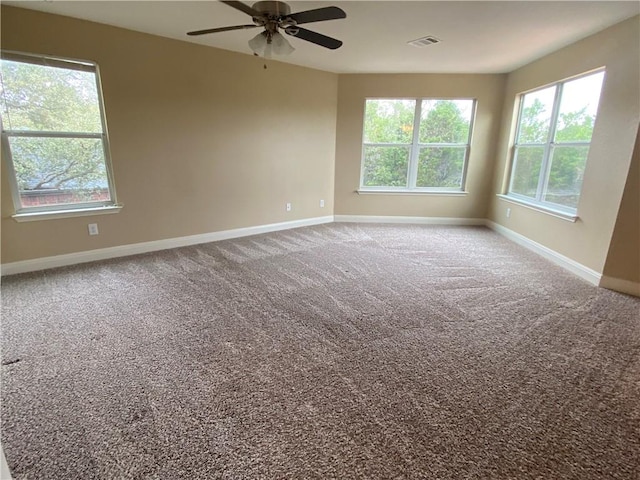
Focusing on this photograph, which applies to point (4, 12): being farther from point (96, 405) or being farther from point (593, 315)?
point (593, 315)

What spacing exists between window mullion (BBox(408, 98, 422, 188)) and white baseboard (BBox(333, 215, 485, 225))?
61cm

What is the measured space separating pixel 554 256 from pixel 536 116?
2.01m

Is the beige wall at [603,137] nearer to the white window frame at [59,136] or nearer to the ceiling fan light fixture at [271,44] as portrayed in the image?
the ceiling fan light fixture at [271,44]

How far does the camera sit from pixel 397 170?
18.8 feet

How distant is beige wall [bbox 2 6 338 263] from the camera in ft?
10.9

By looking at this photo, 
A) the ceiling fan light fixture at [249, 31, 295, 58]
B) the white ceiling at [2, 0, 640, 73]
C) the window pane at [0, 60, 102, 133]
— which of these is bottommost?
the window pane at [0, 60, 102, 133]

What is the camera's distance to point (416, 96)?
5.29 metres

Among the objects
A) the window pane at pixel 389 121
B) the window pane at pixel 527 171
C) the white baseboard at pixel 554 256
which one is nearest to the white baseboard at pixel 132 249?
the window pane at pixel 389 121


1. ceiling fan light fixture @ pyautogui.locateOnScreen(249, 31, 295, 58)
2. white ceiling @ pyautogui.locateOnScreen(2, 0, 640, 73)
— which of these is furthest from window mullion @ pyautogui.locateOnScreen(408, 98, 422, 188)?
ceiling fan light fixture @ pyautogui.locateOnScreen(249, 31, 295, 58)

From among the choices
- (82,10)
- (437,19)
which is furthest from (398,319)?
(82,10)

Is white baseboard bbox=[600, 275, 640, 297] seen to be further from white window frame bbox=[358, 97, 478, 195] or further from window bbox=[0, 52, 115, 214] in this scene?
window bbox=[0, 52, 115, 214]

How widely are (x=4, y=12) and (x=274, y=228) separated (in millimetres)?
3590

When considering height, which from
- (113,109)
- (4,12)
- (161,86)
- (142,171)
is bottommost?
(142,171)

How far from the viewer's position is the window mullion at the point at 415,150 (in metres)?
5.43
